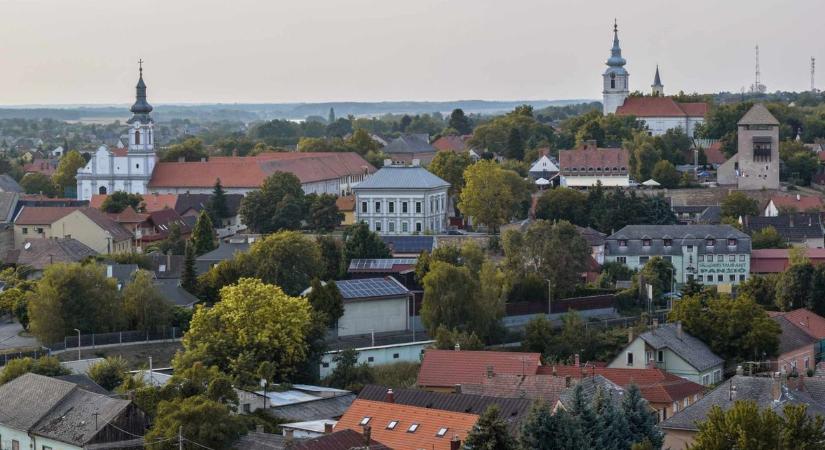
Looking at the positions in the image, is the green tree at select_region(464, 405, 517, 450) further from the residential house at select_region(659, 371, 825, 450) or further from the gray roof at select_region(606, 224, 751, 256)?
the gray roof at select_region(606, 224, 751, 256)

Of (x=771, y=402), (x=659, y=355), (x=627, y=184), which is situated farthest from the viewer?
(x=627, y=184)

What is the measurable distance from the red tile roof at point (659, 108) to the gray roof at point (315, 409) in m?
76.0

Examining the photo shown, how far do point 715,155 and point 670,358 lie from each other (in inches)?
2186

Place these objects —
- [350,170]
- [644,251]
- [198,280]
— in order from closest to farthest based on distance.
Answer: [198,280] → [644,251] → [350,170]

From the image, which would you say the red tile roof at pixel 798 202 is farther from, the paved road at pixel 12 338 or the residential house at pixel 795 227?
the paved road at pixel 12 338

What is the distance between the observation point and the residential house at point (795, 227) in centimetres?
7325

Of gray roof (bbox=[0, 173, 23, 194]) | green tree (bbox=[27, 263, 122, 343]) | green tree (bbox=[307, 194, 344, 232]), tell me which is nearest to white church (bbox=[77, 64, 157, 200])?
gray roof (bbox=[0, 173, 23, 194])

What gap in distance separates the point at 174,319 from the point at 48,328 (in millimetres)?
4154

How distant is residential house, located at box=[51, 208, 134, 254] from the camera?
71.9 metres

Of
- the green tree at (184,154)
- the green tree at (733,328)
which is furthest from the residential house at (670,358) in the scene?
the green tree at (184,154)

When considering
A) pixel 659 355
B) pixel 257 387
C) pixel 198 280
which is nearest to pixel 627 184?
pixel 198 280

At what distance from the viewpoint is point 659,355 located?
48406mm

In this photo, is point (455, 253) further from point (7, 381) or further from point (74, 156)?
point (74, 156)

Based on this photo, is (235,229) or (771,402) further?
(235,229)
